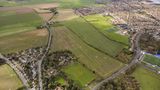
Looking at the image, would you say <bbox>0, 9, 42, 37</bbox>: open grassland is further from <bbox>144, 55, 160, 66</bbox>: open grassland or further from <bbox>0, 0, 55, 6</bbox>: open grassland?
<bbox>144, 55, 160, 66</bbox>: open grassland

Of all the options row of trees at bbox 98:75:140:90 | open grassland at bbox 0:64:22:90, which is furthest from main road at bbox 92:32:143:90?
open grassland at bbox 0:64:22:90

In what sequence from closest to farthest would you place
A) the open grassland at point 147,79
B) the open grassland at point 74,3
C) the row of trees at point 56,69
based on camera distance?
the row of trees at point 56,69 < the open grassland at point 147,79 < the open grassland at point 74,3

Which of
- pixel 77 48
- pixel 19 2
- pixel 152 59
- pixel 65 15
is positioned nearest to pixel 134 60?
pixel 152 59

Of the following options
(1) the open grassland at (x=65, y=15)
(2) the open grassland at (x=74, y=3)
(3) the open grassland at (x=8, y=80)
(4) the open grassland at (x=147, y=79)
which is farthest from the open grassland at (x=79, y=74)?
(2) the open grassland at (x=74, y=3)

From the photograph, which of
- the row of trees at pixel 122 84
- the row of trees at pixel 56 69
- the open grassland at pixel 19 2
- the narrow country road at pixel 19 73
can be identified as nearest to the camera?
the row of trees at pixel 56 69

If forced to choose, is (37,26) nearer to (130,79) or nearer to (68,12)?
(68,12)

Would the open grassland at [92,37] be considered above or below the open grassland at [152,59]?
above

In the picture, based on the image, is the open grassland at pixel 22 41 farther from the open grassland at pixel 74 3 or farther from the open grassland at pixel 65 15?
the open grassland at pixel 74 3

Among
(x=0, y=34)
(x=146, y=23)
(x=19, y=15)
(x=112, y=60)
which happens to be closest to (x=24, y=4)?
(x=19, y=15)
